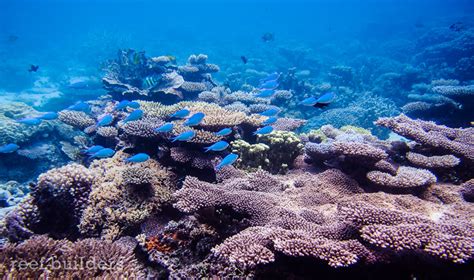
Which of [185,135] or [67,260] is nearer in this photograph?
[67,260]

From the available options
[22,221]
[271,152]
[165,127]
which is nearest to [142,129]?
[165,127]

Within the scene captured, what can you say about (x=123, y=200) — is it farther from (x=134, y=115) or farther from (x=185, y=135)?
(x=134, y=115)

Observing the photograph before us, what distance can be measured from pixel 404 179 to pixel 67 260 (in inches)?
182

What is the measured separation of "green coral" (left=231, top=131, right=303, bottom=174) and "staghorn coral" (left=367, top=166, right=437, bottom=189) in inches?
73.8

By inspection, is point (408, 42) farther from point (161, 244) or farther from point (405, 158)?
point (161, 244)

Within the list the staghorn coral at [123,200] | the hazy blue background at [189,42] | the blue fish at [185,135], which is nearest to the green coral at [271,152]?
the blue fish at [185,135]

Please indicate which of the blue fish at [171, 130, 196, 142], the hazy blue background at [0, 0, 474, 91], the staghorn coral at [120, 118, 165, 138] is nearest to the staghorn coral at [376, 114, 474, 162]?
the blue fish at [171, 130, 196, 142]

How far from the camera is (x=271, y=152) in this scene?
6086 millimetres

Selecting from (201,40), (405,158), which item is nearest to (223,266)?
(405,158)

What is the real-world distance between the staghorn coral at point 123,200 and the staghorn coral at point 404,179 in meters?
3.32

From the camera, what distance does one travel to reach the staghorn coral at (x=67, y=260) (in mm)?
2941

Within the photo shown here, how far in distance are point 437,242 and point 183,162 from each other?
153 inches

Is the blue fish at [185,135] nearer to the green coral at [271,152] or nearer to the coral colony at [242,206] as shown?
the coral colony at [242,206]

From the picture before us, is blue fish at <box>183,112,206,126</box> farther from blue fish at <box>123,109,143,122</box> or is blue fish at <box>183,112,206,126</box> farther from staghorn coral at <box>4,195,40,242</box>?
staghorn coral at <box>4,195,40,242</box>
